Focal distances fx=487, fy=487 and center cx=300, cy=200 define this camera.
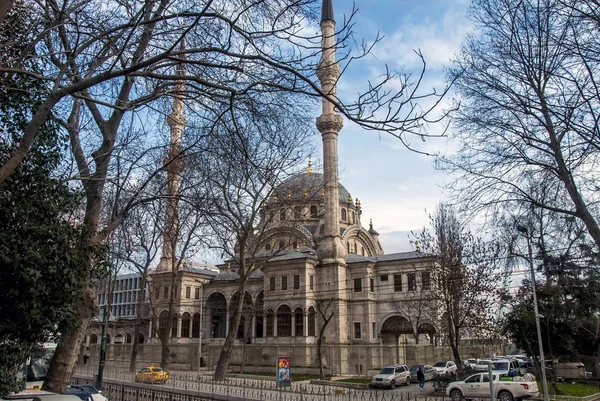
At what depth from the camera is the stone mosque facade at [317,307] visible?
120ft

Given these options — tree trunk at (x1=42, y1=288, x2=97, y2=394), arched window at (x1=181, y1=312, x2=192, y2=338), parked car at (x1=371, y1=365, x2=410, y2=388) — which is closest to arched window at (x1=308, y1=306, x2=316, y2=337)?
parked car at (x1=371, y1=365, x2=410, y2=388)

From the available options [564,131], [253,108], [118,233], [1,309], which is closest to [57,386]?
[1,309]

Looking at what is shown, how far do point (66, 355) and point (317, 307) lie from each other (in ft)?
99.4

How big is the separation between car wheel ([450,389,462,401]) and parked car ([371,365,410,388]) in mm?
5371

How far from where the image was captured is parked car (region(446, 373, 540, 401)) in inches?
698

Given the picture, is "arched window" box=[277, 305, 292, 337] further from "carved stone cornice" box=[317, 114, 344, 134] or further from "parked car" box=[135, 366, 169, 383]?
"parked car" box=[135, 366, 169, 383]

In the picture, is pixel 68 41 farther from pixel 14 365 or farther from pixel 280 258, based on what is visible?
pixel 280 258

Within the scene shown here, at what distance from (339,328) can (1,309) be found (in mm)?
34362

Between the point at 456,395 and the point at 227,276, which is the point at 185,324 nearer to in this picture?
the point at 227,276

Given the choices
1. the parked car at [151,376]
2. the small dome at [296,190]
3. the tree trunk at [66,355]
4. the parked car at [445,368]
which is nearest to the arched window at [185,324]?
the parked car at [151,376]

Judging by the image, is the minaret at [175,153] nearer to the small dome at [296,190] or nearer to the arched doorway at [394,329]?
the small dome at [296,190]

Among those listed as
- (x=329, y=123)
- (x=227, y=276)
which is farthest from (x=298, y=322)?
(x=329, y=123)

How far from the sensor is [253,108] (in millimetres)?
8055

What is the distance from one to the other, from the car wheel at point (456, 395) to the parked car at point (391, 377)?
537 centimetres
